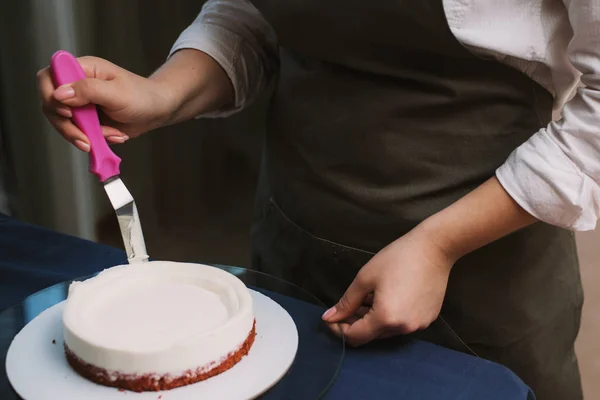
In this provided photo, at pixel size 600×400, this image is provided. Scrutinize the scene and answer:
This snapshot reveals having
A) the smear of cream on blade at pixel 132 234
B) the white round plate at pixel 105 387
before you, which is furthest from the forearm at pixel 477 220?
the smear of cream on blade at pixel 132 234

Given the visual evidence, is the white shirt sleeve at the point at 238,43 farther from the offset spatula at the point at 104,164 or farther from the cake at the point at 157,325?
the cake at the point at 157,325

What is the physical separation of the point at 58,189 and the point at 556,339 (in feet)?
3.48

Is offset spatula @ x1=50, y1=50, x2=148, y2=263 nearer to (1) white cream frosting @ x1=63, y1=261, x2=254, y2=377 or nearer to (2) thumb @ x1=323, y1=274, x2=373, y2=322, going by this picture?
(1) white cream frosting @ x1=63, y1=261, x2=254, y2=377

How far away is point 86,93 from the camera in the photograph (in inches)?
26.1

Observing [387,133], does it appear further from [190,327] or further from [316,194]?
[190,327]

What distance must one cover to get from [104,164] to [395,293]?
0.30 meters

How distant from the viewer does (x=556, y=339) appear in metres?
0.81

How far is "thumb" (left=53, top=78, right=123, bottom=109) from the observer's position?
0.65m

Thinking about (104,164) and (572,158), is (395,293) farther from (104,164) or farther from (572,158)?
(104,164)

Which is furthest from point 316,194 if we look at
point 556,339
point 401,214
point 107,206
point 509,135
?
point 107,206

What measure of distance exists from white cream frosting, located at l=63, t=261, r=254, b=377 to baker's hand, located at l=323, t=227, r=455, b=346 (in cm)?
9

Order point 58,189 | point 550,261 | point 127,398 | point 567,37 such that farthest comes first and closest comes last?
1. point 58,189
2. point 550,261
3. point 567,37
4. point 127,398

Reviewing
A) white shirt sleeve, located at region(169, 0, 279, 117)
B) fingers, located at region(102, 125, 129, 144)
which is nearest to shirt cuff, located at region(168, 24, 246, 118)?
white shirt sleeve, located at region(169, 0, 279, 117)

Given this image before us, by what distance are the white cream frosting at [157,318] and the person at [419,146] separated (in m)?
0.11
